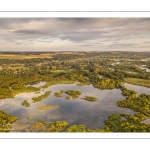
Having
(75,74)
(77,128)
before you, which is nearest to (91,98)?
(75,74)

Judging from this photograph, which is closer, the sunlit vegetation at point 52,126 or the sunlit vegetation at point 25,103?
the sunlit vegetation at point 52,126

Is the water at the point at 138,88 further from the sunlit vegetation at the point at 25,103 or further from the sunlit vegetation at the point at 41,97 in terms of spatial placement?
the sunlit vegetation at the point at 25,103

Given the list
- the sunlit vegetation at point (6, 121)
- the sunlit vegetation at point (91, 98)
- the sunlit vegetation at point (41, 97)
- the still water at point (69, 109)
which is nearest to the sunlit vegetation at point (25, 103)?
the still water at point (69, 109)

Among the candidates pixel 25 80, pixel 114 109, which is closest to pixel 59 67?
pixel 25 80

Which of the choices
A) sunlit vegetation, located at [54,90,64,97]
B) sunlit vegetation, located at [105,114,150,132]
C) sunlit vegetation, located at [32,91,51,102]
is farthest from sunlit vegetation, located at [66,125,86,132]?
sunlit vegetation, located at [32,91,51,102]
